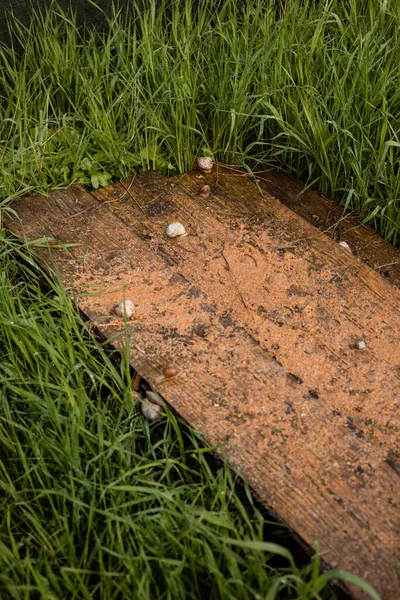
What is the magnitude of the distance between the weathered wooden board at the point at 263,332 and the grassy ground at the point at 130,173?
104 mm

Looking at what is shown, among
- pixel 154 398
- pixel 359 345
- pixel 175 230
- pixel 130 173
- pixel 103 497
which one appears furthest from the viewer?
pixel 130 173

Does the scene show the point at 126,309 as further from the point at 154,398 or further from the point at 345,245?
the point at 345,245

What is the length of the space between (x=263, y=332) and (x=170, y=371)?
1.12 ft

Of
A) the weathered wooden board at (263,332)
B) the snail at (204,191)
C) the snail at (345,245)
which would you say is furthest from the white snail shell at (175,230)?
the snail at (345,245)

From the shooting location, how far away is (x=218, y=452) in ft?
6.47

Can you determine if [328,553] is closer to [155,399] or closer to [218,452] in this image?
[218,452]

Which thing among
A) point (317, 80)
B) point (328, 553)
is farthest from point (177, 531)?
point (317, 80)

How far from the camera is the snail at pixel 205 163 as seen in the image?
2.97 m

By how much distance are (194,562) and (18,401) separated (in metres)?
0.71

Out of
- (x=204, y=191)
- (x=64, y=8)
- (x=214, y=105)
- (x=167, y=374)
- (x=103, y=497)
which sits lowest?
(x=103, y=497)

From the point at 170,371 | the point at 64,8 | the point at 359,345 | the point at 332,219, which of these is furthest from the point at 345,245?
the point at 64,8

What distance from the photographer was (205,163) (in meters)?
2.96

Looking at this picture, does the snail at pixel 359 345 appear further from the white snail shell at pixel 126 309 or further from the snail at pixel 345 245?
the white snail shell at pixel 126 309

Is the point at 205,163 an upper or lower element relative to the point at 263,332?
upper
